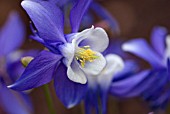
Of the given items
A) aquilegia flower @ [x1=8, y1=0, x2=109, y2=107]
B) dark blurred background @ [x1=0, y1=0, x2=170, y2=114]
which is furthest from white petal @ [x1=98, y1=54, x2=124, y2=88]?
dark blurred background @ [x1=0, y1=0, x2=170, y2=114]

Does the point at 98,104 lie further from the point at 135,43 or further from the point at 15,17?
the point at 15,17

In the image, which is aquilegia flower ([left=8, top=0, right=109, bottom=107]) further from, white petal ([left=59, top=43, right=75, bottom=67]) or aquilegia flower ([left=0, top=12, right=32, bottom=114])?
aquilegia flower ([left=0, top=12, right=32, bottom=114])

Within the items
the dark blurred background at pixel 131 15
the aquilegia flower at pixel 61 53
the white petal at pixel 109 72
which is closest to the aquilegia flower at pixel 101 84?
the white petal at pixel 109 72

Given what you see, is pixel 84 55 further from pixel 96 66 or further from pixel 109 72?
pixel 109 72

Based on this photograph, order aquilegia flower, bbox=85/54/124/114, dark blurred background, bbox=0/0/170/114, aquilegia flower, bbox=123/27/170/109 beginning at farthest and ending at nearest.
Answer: dark blurred background, bbox=0/0/170/114 < aquilegia flower, bbox=123/27/170/109 < aquilegia flower, bbox=85/54/124/114

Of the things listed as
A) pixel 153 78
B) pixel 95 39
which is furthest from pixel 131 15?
pixel 95 39

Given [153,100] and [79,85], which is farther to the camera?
[153,100]

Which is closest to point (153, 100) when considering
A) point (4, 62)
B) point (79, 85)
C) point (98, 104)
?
point (98, 104)
